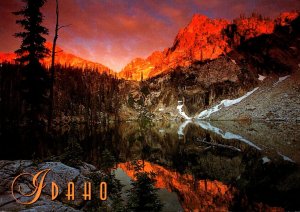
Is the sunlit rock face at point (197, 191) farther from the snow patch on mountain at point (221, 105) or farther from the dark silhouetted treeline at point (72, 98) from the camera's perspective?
the snow patch on mountain at point (221, 105)

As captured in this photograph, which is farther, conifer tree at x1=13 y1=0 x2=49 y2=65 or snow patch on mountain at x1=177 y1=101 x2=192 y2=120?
snow patch on mountain at x1=177 y1=101 x2=192 y2=120

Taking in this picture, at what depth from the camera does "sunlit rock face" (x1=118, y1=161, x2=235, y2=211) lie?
9961mm

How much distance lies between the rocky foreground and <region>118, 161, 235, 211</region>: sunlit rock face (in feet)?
15.8

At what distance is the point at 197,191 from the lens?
12.0m

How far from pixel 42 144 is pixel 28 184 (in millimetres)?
10196

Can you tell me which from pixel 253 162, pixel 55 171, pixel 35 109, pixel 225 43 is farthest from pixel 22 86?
pixel 225 43

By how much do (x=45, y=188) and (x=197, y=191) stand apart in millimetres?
7380

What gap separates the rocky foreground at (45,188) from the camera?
24.9ft

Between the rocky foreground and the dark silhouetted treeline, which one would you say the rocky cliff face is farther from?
the rocky foreground

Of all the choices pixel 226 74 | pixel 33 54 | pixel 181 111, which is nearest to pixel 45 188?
pixel 33 54

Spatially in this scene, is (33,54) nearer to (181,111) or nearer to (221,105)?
(221,105)

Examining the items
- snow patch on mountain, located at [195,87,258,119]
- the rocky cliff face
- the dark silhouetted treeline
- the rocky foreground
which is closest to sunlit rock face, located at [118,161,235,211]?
the rocky foreground

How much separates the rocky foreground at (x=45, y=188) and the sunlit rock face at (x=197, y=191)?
15.8 ft

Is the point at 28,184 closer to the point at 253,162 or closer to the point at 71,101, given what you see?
the point at 253,162
